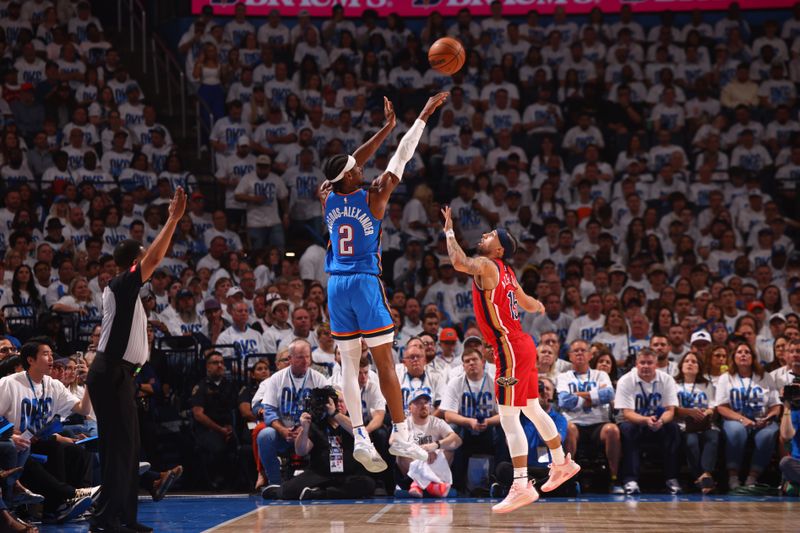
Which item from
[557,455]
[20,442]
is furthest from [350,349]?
[20,442]

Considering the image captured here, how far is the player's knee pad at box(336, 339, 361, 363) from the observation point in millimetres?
9102

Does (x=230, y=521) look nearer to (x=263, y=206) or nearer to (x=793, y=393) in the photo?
(x=793, y=393)

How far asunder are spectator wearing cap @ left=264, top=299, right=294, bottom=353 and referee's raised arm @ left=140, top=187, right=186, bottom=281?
5683mm

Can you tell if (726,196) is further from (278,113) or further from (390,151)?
(278,113)

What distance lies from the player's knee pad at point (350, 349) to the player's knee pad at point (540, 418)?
1614mm

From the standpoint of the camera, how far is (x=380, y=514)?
995 centimetres

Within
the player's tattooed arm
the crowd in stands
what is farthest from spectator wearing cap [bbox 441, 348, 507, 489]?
the player's tattooed arm

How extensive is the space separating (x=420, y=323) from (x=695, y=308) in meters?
3.68

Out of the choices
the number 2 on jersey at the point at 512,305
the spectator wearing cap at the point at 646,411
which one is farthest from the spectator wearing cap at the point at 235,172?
the number 2 on jersey at the point at 512,305

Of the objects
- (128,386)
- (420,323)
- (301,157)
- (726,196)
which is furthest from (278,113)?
(128,386)

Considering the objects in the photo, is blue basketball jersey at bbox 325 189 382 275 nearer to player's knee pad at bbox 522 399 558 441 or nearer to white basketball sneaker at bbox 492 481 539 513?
player's knee pad at bbox 522 399 558 441

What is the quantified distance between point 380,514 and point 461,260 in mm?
2477

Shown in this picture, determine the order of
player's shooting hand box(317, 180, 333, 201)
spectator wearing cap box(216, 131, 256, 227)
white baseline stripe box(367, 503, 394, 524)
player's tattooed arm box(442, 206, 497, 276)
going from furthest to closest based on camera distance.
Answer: spectator wearing cap box(216, 131, 256, 227) → white baseline stripe box(367, 503, 394, 524) → player's tattooed arm box(442, 206, 497, 276) → player's shooting hand box(317, 180, 333, 201)

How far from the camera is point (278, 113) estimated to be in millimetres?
17922
